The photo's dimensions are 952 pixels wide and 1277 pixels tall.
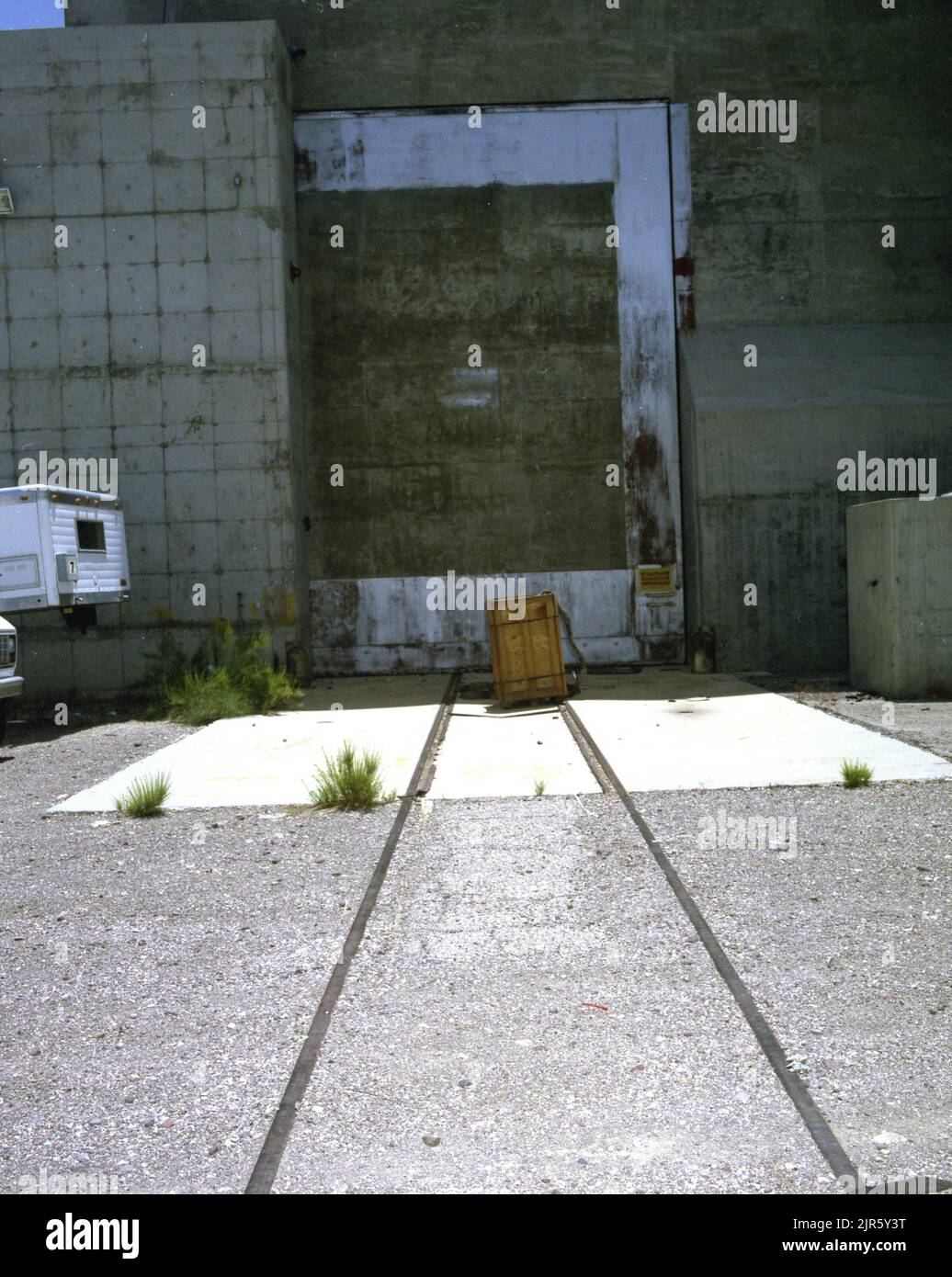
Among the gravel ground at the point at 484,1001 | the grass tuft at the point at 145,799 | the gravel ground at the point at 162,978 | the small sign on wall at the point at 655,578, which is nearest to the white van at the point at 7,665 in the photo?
the gravel ground at the point at 162,978

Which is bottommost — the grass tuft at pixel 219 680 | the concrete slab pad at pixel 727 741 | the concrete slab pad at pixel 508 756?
the concrete slab pad at pixel 508 756

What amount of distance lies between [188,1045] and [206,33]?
15.3 metres

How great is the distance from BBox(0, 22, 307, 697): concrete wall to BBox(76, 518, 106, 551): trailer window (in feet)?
6.07

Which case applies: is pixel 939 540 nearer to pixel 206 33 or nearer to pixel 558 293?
pixel 558 293

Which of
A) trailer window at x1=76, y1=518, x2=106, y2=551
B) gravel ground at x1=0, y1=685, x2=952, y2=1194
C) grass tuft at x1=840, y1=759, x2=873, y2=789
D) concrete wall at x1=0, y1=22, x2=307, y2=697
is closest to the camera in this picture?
gravel ground at x1=0, y1=685, x2=952, y2=1194

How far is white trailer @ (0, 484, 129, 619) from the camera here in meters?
12.9

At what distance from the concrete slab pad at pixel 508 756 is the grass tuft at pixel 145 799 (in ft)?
6.13

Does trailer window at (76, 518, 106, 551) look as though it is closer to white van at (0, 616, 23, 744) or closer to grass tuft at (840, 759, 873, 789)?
white van at (0, 616, 23, 744)

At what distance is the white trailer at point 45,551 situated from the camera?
1293 centimetres

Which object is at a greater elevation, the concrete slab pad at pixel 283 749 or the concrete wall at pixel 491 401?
the concrete wall at pixel 491 401

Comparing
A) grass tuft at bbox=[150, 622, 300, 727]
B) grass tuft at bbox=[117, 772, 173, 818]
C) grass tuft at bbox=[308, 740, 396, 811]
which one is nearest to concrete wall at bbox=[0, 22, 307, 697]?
grass tuft at bbox=[150, 622, 300, 727]

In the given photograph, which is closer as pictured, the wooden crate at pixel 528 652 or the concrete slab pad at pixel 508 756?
the concrete slab pad at pixel 508 756

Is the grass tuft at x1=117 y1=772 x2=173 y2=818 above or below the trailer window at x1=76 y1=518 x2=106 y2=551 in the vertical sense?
below

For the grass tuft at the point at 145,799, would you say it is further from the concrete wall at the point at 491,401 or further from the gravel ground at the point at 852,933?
the concrete wall at the point at 491,401
